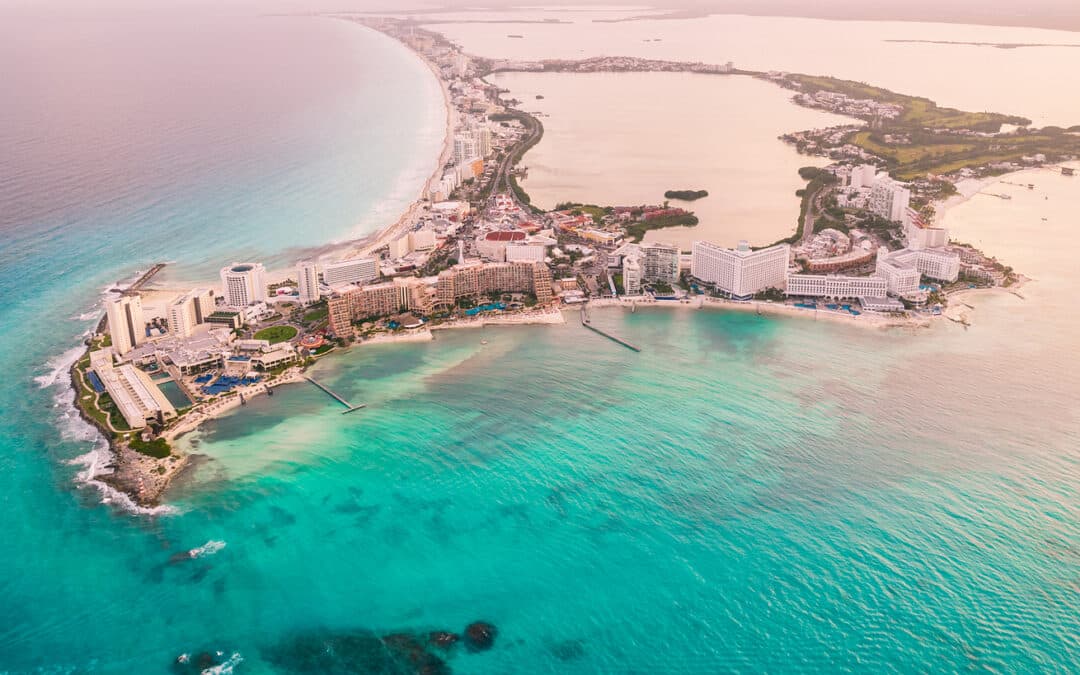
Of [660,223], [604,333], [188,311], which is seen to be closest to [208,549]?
[188,311]

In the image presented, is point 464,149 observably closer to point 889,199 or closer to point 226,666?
point 889,199

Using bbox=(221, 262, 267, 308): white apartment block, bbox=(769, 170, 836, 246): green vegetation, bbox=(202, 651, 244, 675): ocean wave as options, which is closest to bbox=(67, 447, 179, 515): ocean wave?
bbox=(202, 651, 244, 675): ocean wave

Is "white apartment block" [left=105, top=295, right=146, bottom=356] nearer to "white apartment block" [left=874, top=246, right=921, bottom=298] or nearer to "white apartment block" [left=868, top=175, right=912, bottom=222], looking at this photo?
"white apartment block" [left=874, top=246, right=921, bottom=298]

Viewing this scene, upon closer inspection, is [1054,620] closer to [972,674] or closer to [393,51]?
[972,674]

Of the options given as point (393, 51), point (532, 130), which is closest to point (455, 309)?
point (532, 130)

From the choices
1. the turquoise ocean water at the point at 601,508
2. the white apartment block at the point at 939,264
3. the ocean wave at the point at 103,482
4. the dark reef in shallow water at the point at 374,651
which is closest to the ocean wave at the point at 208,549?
the turquoise ocean water at the point at 601,508

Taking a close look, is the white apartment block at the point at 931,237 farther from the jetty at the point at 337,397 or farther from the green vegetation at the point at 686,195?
the jetty at the point at 337,397

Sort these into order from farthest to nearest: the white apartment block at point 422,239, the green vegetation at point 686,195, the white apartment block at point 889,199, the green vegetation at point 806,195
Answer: the green vegetation at point 686,195 → the white apartment block at point 889,199 → the green vegetation at point 806,195 → the white apartment block at point 422,239
